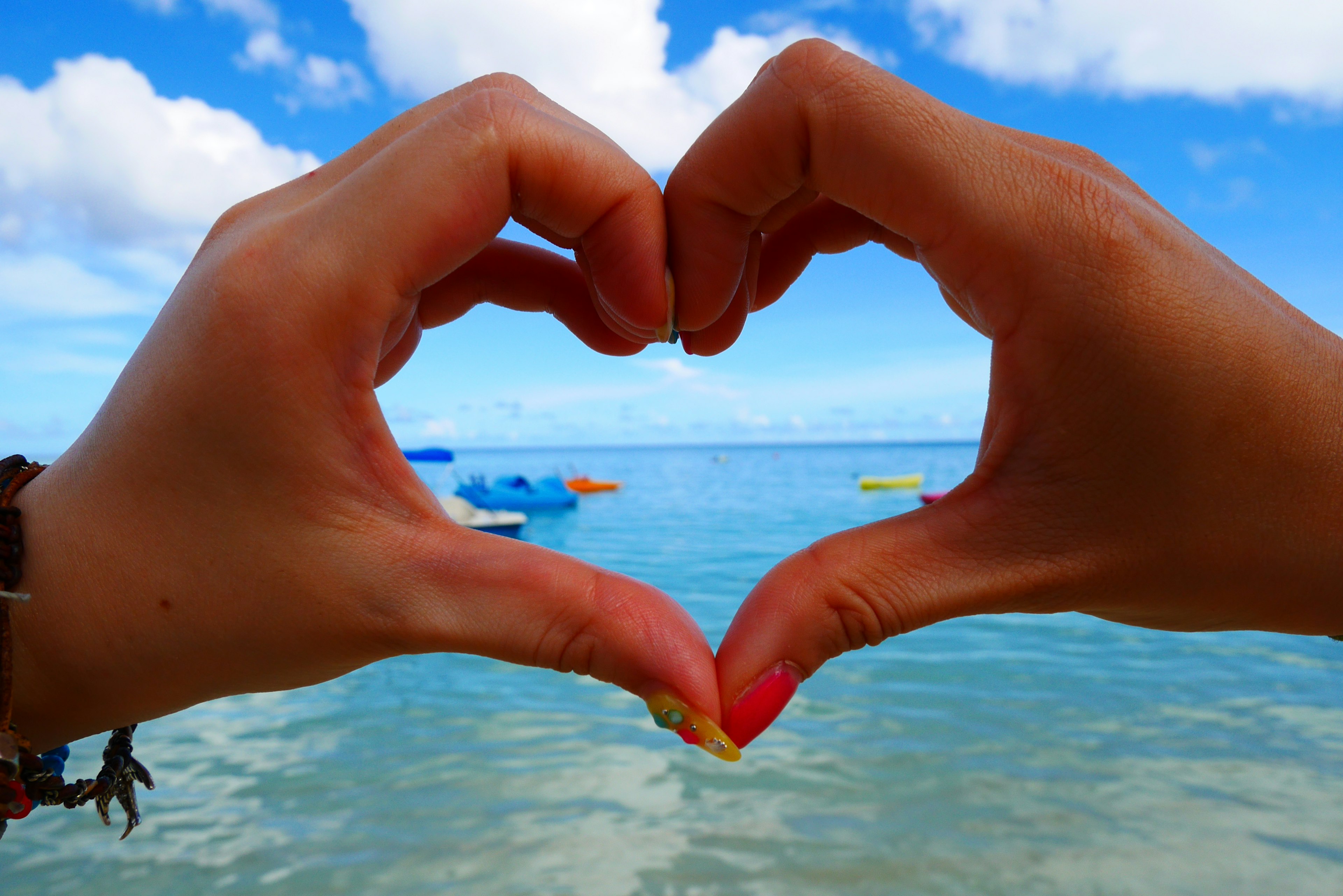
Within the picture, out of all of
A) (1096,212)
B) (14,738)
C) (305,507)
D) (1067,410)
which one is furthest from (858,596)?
(14,738)

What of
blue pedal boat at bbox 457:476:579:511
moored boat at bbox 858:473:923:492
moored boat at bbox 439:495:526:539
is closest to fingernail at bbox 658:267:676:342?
moored boat at bbox 439:495:526:539

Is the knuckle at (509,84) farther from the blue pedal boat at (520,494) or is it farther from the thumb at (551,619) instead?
the blue pedal boat at (520,494)

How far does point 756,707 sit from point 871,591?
27cm

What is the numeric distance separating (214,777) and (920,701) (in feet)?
15.0

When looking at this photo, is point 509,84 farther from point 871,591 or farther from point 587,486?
point 587,486

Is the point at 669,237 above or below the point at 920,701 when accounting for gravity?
above

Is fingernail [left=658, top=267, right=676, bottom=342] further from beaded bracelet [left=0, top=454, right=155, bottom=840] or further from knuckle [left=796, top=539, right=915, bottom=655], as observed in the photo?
beaded bracelet [left=0, top=454, right=155, bottom=840]

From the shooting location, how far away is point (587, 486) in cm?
3119

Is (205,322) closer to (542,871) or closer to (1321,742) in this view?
(542,871)

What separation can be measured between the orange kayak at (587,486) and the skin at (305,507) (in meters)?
29.2

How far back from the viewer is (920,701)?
17.7 feet

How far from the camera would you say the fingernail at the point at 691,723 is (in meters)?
1.21

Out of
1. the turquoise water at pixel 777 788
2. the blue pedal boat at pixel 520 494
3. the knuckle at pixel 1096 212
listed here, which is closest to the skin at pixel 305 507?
the knuckle at pixel 1096 212

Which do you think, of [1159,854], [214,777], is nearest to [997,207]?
[1159,854]
